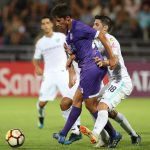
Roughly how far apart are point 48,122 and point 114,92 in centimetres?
491

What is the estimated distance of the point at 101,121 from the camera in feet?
29.5

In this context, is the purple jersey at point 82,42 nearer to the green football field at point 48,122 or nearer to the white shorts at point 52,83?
the green football field at point 48,122

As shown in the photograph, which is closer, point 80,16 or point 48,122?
point 48,122

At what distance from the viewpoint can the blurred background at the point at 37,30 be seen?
69.0 feet

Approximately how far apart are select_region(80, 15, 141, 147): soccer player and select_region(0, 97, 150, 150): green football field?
60 centimetres

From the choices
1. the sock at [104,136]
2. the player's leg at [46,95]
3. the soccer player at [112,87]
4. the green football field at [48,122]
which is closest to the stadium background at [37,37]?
the green football field at [48,122]

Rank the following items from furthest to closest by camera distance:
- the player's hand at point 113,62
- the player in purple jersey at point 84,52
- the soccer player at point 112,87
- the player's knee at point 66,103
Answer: the player's knee at point 66,103 < the player in purple jersey at point 84,52 < the soccer player at point 112,87 < the player's hand at point 113,62

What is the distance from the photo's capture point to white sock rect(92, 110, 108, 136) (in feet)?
29.3

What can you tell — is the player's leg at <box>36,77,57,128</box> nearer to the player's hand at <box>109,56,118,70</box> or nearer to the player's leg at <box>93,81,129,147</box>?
the player's leg at <box>93,81,129,147</box>

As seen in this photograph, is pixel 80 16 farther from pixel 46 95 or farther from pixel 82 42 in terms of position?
pixel 82 42

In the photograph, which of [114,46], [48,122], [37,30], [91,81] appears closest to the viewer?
[91,81]

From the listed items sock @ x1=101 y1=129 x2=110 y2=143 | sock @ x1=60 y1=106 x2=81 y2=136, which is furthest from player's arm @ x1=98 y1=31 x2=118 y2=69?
sock @ x1=101 y1=129 x2=110 y2=143

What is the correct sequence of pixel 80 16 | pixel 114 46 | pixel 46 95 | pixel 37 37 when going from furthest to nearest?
pixel 80 16 < pixel 37 37 < pixel 46 95 < pixel 114 46

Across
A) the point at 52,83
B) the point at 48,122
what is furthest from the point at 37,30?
the point at 52,83
